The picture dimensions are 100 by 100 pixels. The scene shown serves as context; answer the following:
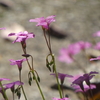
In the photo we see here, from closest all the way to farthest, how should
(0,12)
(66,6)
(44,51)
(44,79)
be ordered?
(44,79)
(44,51)
(0,12)
(66,6)

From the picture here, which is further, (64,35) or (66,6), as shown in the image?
(66,6)

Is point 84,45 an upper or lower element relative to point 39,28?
lower

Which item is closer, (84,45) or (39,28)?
(84,45)

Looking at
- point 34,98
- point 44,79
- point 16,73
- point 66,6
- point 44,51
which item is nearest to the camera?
point 34,98

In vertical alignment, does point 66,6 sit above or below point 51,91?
above

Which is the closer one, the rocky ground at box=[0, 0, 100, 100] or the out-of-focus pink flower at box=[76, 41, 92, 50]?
the out-of-focus pink flower at box=[76, 41, 92, 50]

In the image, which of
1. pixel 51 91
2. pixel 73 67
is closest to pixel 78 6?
pixel 73 67

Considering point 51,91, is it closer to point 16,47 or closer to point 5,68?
point 5,68

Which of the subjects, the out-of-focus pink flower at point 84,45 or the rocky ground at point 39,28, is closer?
the out-of-focus pink flower at point 84,45
